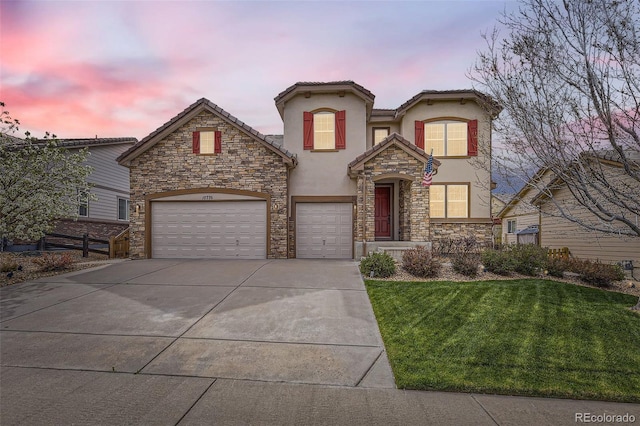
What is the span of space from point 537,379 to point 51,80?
1979 centimetres

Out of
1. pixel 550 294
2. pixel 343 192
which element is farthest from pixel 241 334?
pixel 343 192

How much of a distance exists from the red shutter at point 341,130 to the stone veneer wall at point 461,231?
6183 mm

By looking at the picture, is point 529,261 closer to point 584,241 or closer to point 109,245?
point 584,241

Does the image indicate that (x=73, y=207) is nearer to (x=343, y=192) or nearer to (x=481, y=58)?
Result: (x=343, y=192)

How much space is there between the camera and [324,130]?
14508 mm

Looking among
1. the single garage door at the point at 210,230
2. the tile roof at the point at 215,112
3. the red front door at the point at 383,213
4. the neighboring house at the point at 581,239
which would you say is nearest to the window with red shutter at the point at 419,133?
the red front door at the point at 383,213

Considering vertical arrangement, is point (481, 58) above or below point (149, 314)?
above

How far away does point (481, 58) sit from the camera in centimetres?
648

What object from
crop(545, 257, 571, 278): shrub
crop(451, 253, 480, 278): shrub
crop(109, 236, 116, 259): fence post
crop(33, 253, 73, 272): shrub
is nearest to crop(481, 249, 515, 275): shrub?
crop(451, 253, 480, 278): shrub

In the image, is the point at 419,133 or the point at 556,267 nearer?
the point at 556,267

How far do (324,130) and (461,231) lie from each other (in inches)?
332

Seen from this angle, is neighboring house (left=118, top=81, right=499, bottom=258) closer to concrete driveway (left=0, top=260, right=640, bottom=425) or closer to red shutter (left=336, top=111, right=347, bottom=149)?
red shutter (left=336, top=111, right=347, bottom=149)

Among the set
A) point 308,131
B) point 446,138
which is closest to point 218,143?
point 308,131

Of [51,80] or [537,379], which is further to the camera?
[51,80]
